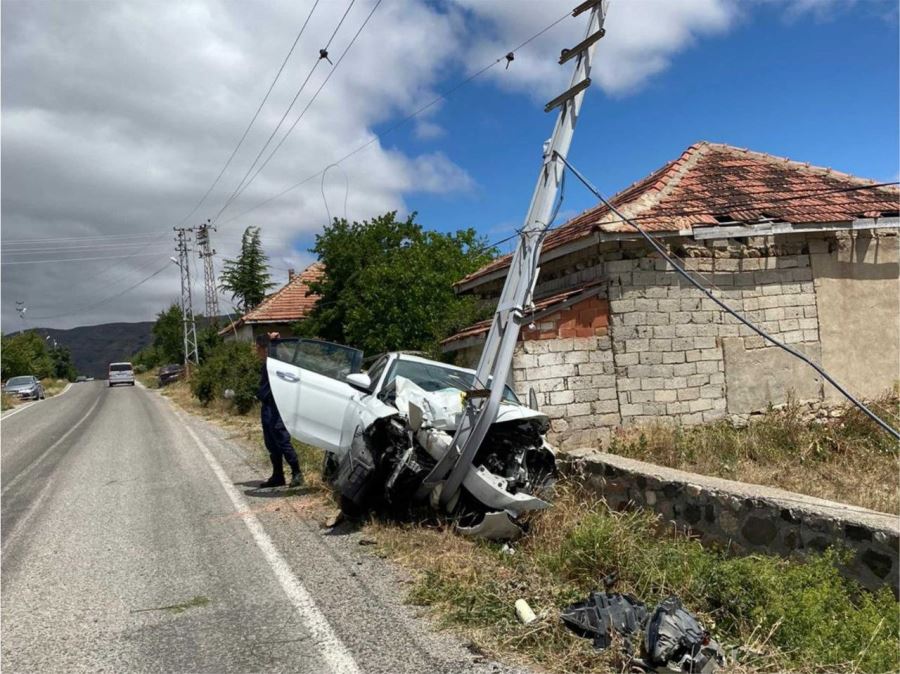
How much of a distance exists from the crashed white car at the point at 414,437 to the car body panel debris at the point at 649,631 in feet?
5.48

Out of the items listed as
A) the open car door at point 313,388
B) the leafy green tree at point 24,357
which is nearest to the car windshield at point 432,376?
the open car door at point 313,388

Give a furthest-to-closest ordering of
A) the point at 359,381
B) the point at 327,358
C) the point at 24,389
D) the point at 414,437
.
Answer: the point at 24,389 < the point at 327,358 < the point at 359,381 < the point at 414,437

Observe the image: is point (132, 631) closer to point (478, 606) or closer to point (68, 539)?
point (478, 606)

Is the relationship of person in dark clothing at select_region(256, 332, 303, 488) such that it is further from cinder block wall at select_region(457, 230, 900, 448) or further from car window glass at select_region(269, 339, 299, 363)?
cinder block wall at select_region(457, 230, 900, 448)

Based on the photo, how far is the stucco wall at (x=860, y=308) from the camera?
11.6m

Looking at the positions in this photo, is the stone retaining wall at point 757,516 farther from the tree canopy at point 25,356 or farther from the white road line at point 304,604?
the tree canopy at point 25,356

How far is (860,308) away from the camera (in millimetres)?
11703

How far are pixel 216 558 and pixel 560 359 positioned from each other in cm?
584

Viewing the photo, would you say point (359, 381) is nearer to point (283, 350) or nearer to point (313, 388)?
point (313, 388)

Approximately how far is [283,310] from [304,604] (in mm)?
29198

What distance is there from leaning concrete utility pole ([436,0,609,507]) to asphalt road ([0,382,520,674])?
108cm

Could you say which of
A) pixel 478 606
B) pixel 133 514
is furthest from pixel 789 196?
pixel 133 514

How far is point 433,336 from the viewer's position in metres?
15.7

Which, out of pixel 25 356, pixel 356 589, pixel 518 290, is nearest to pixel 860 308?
pixel 518 290
